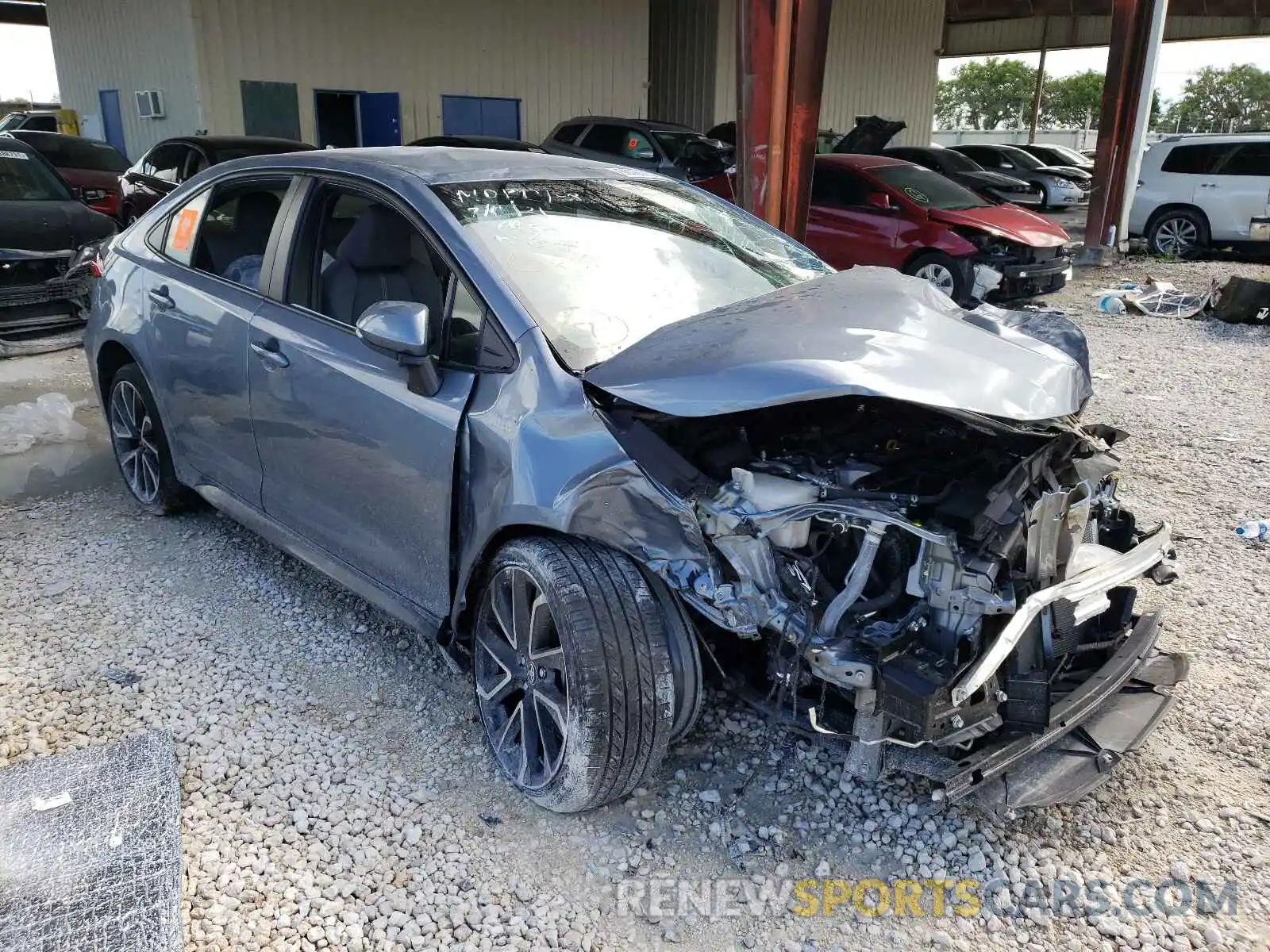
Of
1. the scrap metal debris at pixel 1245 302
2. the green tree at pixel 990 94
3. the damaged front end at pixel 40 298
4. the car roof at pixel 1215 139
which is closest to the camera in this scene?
the damaged front end at pixel 40 298

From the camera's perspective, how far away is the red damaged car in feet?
32.0

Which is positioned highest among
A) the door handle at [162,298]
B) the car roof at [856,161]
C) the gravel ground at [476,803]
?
the car roof at [856,161]

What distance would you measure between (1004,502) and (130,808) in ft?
7.93

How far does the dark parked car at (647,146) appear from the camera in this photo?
41.3 ft

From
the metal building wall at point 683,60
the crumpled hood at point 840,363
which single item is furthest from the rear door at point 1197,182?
the crumpled hood at point 840,363

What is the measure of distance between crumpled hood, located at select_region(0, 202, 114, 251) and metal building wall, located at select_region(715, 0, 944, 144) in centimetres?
1847

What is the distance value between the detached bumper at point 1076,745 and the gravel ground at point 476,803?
21 centimetres

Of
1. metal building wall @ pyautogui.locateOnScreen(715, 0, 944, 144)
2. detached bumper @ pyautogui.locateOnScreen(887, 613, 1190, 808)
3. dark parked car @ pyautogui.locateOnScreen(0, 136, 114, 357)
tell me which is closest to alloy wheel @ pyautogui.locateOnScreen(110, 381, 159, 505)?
detached bumper @ pyautogui.locateOnScreen(887, 613, 1190, 808)

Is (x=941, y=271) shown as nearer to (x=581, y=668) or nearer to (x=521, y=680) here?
(x=521, y=680)

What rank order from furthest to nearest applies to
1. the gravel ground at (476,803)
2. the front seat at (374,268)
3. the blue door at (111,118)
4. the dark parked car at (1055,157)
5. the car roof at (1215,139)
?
the dark parked car at (1055,157), the blue door at (111,118), the car roof at (1215,139), the front seat at (374,268), the gravel ground at (476,803)

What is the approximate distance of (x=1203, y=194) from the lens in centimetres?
1333

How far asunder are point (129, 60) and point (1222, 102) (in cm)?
6067

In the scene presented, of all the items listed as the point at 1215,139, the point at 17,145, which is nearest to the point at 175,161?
the point at 17,145

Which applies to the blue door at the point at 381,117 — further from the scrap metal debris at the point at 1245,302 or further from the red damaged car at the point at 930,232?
the scrap metal debris at the point at 1245,302
